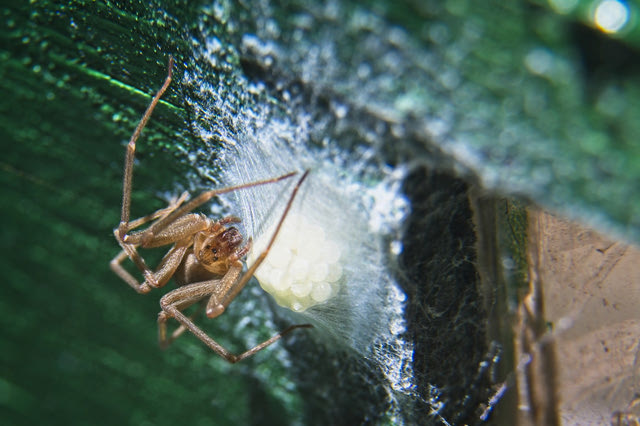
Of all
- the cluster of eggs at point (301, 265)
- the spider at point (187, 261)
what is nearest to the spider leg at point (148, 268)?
the spider at point (187, 261)

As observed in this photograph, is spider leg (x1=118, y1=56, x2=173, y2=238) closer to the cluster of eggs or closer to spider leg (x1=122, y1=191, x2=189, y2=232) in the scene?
spider leg (x1=122, y1=191, x2=189, y2=232)

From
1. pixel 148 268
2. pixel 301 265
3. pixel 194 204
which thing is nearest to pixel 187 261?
pixel 148 268

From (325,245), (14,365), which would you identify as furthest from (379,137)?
(14,365)

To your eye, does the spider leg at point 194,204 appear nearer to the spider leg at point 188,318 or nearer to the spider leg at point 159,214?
the spider leg at point 159,214

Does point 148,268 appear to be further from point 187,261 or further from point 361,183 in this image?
point 361,183

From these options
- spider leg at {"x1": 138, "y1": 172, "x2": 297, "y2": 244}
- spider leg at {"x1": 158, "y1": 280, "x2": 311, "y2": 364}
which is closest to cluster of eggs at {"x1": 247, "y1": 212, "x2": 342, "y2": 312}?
spider leg at {"x1": 138, "y1": 172, "x2": 297, "y2": 244}

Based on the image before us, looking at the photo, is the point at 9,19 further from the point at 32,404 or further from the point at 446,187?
the point at 32,404
